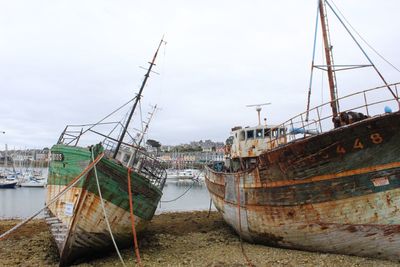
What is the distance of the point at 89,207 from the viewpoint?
990cm

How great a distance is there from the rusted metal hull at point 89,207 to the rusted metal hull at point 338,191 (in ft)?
14.6

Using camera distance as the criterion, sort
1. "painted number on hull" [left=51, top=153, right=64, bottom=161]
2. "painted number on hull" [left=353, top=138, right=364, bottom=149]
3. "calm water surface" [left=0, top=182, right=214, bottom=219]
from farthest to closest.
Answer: "calm water surface" [left=0, top=182, right=214, bottom=219], "painted number on hull" [left=51, top=153, right=64, bottom=161], "painted number on hull" [left=353, top=138, right=364, bottom=149]

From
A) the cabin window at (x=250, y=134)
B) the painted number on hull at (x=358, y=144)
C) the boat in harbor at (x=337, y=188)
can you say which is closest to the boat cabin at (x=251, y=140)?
the cabin window at (x=250, y=134)

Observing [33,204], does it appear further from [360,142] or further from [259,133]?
[360,142]

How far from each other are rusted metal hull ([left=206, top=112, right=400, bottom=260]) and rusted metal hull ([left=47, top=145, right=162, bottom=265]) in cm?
445

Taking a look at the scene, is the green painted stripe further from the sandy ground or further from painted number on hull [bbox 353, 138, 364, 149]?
painted number on hull [bbox 353, 138, 364, 149]

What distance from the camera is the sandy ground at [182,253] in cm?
966

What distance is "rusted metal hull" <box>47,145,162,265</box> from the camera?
981 centimetres

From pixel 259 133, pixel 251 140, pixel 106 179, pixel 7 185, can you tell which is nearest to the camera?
pixel 106 179

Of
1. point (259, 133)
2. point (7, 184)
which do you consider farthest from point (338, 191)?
point (7, 184)

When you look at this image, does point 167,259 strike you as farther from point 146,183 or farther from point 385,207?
point 385,207

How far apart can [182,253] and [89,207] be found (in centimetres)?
348

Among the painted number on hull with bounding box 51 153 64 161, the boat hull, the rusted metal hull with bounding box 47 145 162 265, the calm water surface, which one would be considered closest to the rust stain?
the rusted metal hull with bounding box 47 145 162 265

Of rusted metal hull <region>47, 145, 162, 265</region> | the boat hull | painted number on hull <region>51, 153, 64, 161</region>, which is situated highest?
the boat hull
